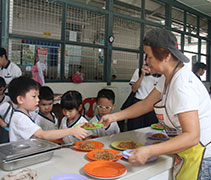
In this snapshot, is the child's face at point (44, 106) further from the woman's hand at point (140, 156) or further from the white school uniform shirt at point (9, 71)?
the woman's hand at point (140, 156)

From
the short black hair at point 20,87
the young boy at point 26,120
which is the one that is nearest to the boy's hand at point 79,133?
the young boy at point 26,120

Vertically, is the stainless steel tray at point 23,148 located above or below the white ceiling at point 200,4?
below

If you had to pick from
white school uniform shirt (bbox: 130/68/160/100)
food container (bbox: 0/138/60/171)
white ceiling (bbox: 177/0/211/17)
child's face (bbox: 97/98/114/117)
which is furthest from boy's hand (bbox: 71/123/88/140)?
white ceiling (bbox: 177/0/211/17)

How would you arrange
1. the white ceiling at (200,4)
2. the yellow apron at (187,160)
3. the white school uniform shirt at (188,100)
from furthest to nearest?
the white ceiling at (200,4) → the yellow apron at (187,160) → the white school uniform shirt at (188,100)

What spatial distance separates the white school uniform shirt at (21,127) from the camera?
5.06 feet

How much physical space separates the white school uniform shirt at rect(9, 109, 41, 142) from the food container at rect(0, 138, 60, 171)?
0.55 ft

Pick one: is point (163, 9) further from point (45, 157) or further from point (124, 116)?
point (45, 157)

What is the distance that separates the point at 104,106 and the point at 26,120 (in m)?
1.14

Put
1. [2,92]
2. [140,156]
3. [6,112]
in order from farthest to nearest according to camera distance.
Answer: [2,92]
[6,112]
[140,156]

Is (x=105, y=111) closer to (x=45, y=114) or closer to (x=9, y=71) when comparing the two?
(x=45, y=114)

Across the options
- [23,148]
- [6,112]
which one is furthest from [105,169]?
[6,112]

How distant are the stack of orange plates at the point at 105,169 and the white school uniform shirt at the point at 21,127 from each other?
522 mm

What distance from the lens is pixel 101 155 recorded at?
1394 mm

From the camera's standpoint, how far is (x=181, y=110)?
48.0 inches
